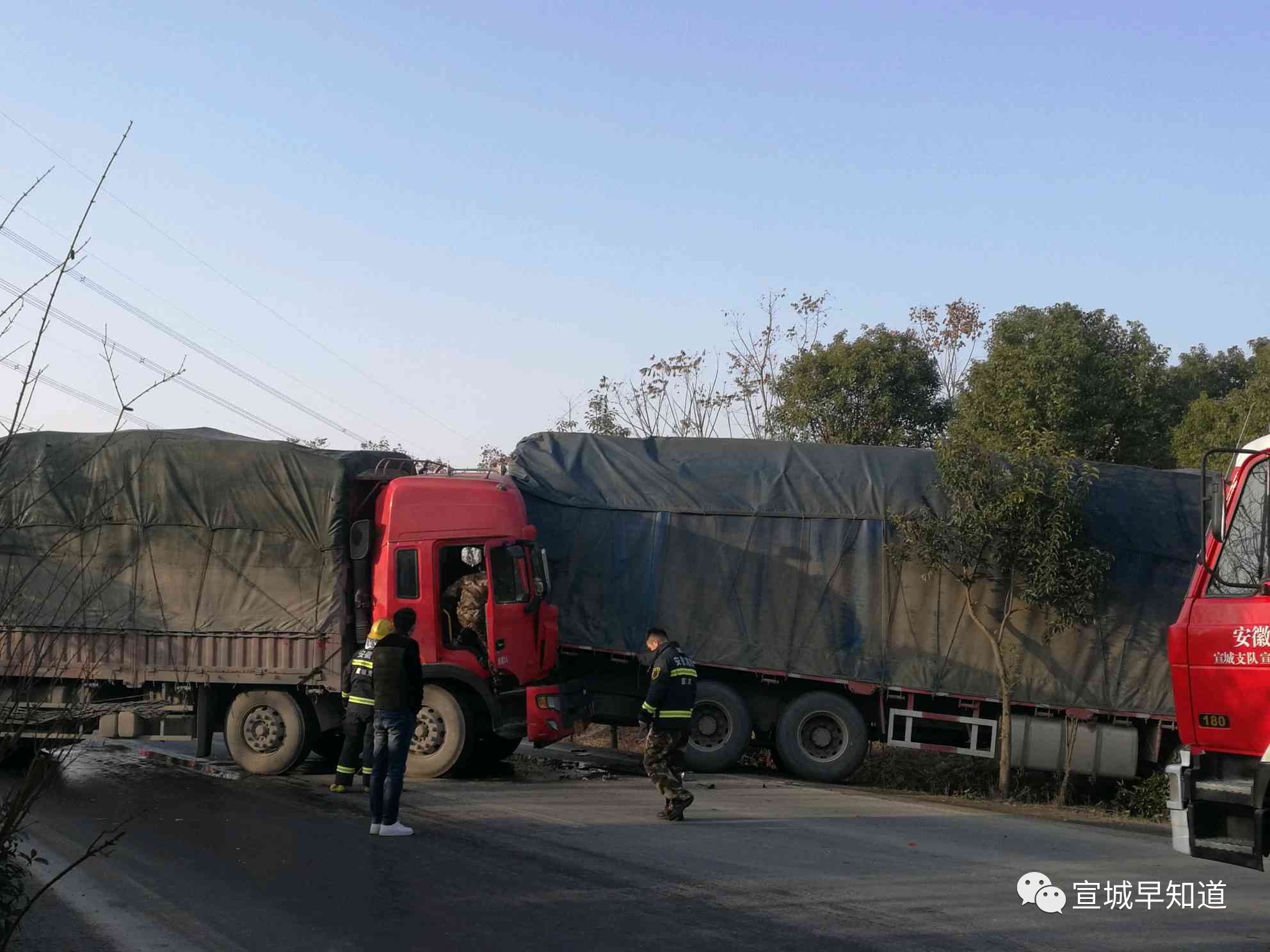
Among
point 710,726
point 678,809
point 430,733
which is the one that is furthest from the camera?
point 710,726

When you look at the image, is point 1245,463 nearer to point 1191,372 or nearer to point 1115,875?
point 1115,875

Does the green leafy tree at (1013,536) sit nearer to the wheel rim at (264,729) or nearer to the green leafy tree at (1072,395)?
the green leafy tree at (1072,395)

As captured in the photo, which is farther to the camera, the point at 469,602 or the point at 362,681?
the point at 469,602

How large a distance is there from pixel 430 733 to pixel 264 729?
5.93 ft

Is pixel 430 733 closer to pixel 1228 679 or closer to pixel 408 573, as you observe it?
pixel 408 573

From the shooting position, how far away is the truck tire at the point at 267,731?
13.2 m

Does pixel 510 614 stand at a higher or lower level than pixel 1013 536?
lower

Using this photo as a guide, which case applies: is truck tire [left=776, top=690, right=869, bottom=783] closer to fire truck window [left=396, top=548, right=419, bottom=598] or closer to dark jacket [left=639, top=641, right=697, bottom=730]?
dark jacket [left=639, top=641, right=697, bottom=730]

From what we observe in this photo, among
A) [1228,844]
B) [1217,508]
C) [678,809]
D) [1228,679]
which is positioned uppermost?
[1217,508]

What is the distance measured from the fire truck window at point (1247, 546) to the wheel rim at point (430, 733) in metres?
8.58

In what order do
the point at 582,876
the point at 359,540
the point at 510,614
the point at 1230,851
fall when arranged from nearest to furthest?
the point at 1230,851 → the point at 582,876 → the point at 359,540 → the point at 510,614

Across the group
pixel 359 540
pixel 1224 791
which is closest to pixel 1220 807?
pixel 1224 791

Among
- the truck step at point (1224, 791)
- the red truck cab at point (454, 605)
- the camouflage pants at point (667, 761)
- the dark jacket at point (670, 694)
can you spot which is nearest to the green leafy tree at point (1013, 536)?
the dark jacket at point (670, 694)

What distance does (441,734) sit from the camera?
1339cm
